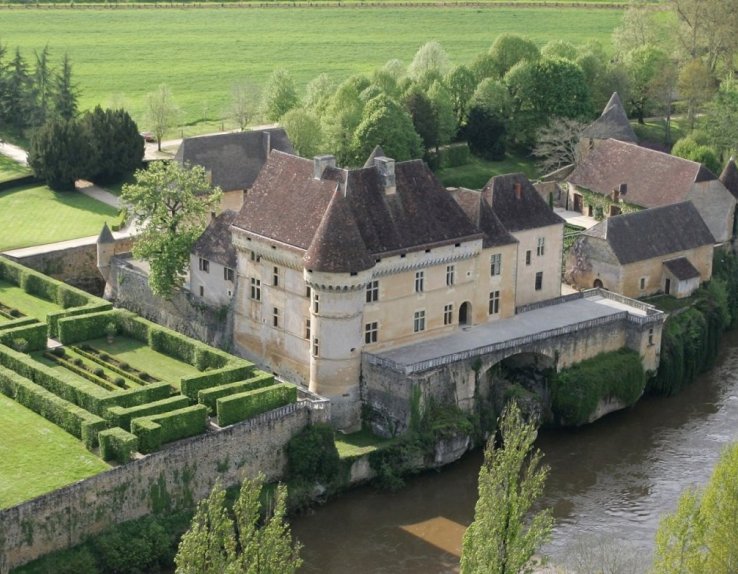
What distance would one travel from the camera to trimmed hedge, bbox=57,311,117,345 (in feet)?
251

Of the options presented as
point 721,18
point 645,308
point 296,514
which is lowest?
point 296,514

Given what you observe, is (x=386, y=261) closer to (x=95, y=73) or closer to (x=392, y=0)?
(x=95, y=73)

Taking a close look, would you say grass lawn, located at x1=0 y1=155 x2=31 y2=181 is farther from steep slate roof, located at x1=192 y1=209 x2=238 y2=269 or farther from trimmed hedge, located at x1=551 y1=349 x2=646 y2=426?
trimmed hedge, located at x1=551 y1=349 x2=646 y2=426

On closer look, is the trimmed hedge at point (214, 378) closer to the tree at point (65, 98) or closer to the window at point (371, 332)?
the window at point (371, 332)

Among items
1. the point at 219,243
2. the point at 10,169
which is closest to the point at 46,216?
the point at 10,169

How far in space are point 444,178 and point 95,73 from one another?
4397 cm

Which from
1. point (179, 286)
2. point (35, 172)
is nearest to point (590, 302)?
point (179, 286)

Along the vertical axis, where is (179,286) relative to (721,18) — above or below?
below

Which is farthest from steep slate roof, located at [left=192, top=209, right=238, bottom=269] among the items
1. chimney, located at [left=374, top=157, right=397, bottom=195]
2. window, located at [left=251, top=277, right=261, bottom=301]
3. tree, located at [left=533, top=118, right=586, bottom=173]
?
tree, located at [left=533, top=118, right=586, bottom=173]

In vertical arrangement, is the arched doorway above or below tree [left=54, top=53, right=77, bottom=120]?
below

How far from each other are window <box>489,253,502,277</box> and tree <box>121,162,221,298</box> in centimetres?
1495

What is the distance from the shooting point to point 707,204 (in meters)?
94.1

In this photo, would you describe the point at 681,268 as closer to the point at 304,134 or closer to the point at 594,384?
the point at 594,384

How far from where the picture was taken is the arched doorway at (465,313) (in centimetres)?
7644
